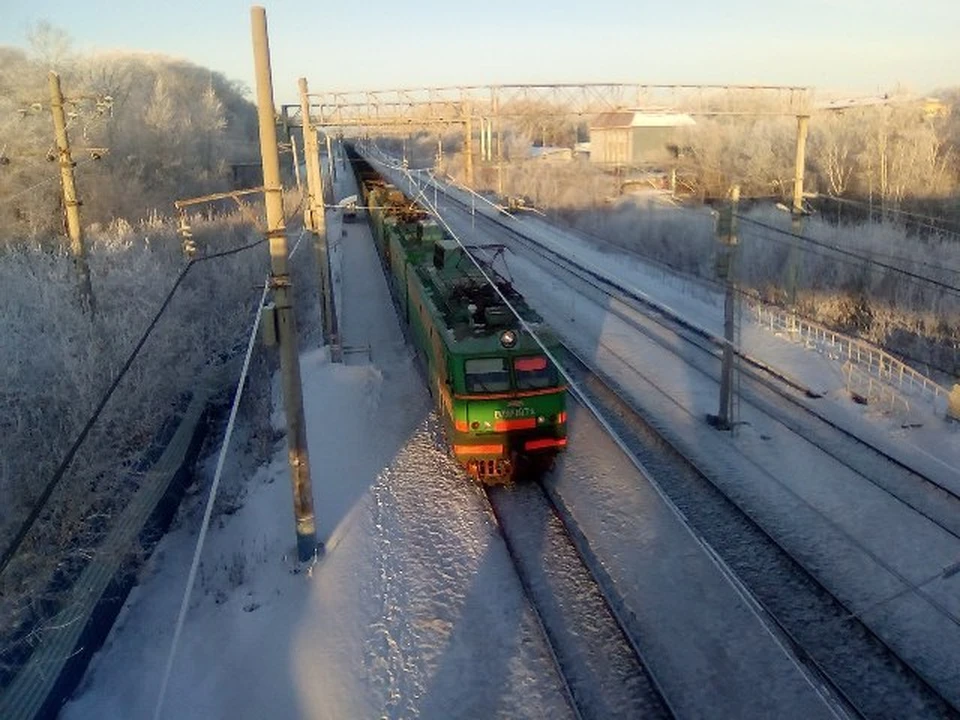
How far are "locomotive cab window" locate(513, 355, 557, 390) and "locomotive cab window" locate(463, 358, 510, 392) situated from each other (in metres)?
0.19

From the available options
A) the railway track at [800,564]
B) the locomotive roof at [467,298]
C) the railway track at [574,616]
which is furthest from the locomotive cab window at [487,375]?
the railway track at [800,564]

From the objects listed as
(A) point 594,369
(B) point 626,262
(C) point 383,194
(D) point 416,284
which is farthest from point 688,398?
(B) point 626,262

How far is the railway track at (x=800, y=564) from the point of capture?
26.2 feet

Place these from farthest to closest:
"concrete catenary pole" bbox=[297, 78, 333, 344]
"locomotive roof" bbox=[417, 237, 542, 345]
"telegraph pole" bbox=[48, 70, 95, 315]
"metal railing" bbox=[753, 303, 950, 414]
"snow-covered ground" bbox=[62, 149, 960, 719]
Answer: "concrete catenary pole" bbox=[297, 78, 333, 344] < "telegraph pole" bbox=[48, 70, 95, 315] < "metal railing" bbox=[753, 303, 950, 414] < "locomotive roof" bbox=[417, 237, 542, 345] < "snow-covered ground" bbox=[62, 149, 960, 719]

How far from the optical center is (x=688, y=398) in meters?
16.4

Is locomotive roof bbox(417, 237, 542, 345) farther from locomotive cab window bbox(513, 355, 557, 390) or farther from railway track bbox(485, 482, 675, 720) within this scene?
railway track bbox(485, 482, 675, 720)

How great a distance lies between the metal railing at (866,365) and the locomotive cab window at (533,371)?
5715mm

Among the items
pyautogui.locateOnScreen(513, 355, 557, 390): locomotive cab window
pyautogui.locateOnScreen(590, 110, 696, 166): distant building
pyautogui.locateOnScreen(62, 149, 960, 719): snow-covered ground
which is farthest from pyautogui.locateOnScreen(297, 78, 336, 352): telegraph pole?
pyautogui.locateOnScreen(590, 110, 696, 166): distant building

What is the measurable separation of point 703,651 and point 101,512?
918cm

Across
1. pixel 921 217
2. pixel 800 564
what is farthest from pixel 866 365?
pixel 921 217

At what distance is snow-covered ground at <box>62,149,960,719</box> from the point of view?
821 centimetres

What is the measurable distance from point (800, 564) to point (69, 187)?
16258 millimetres

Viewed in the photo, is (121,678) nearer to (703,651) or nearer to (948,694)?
(703,651)

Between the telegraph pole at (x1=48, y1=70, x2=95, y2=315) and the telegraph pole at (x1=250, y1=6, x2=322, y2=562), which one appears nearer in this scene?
the telegraph pole at (x1=250, y1=6, x2=322, y2=562)
